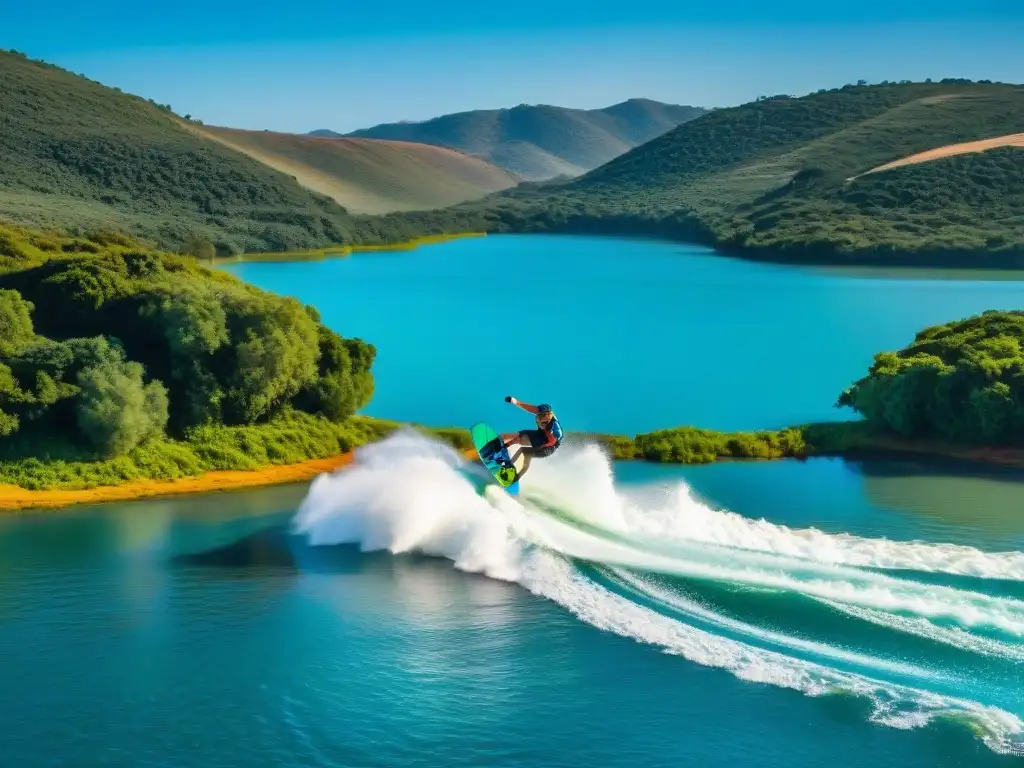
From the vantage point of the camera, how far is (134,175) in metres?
99.8

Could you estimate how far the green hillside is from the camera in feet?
288

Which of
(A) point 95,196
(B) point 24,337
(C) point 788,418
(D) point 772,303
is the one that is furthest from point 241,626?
(A) point 95,196

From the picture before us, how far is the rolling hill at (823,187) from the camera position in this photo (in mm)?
87438

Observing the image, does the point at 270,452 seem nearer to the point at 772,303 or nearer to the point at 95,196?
the point at 772,303

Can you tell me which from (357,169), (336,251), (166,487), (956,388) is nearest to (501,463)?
(166,487)

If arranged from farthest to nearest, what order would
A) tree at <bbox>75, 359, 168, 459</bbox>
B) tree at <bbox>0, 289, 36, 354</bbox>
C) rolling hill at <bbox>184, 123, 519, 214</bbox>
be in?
rolling hill at <bbox>184, 123, 519, 214</bbox>
tree at <bbox>0, 289, 36, 354</bbox>
tree at <bbox>75, 359, 168, 459</bbox>

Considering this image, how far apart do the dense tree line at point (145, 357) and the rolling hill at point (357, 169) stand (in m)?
102

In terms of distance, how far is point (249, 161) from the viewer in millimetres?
118312

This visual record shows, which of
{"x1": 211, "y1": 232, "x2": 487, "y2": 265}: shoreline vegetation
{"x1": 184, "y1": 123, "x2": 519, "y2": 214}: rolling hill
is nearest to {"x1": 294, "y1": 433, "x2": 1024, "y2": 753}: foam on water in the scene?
{"x1": 211, "y1": 232, "x2": 487, "y2": 265}: shoreline vegetation

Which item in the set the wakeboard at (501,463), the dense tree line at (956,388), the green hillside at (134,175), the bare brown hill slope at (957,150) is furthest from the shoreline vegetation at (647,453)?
the bare brown hill slope at (957,150)

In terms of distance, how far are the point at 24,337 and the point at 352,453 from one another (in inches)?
296

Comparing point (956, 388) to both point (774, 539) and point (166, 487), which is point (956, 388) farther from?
point (166, 487)

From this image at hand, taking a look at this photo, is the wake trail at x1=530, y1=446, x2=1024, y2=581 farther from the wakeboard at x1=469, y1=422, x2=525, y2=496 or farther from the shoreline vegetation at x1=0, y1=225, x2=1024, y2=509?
the shoreline vegetation at x1=0, y1=225, x2=1024, y2=509

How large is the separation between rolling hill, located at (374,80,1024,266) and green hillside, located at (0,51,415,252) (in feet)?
78.5
